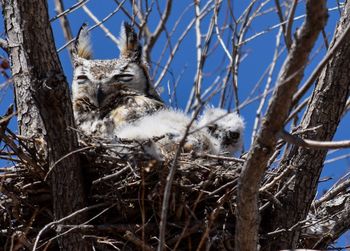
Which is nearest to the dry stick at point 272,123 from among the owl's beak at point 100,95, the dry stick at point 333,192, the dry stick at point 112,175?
the dry stick at point 112,175

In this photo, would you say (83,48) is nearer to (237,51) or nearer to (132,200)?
(237,51)

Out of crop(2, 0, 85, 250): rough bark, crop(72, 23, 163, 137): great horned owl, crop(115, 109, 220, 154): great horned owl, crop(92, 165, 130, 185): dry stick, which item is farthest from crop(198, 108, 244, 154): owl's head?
crop(2, 0, 85, 250): rough bark

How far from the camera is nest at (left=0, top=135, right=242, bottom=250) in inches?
118

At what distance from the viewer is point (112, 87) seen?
4238 mm

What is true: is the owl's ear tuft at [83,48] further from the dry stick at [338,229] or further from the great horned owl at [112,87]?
the dry stick at [338,229]

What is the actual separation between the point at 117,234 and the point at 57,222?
1.06 feet

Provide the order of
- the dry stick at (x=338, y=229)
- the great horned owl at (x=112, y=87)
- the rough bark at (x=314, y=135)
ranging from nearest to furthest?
the rough bark at (x=314, y=135)
the dry stick at (x=338, y=229)
the great horned owl at (x=112, y=87)

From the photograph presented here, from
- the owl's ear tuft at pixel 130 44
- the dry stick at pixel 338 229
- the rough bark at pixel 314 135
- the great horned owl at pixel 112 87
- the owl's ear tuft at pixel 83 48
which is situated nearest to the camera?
→ the rough bark at pixel 314 135

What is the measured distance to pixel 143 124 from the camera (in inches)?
143

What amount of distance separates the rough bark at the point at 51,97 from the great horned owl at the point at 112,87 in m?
0.88

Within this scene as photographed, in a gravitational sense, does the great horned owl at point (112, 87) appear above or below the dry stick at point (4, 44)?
Answer: below

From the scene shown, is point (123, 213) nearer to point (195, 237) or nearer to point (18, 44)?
point (195, 237)

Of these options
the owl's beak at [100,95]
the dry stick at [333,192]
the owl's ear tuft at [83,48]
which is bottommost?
the dry stick at [333,192]

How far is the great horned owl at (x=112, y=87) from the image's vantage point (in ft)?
13.2
